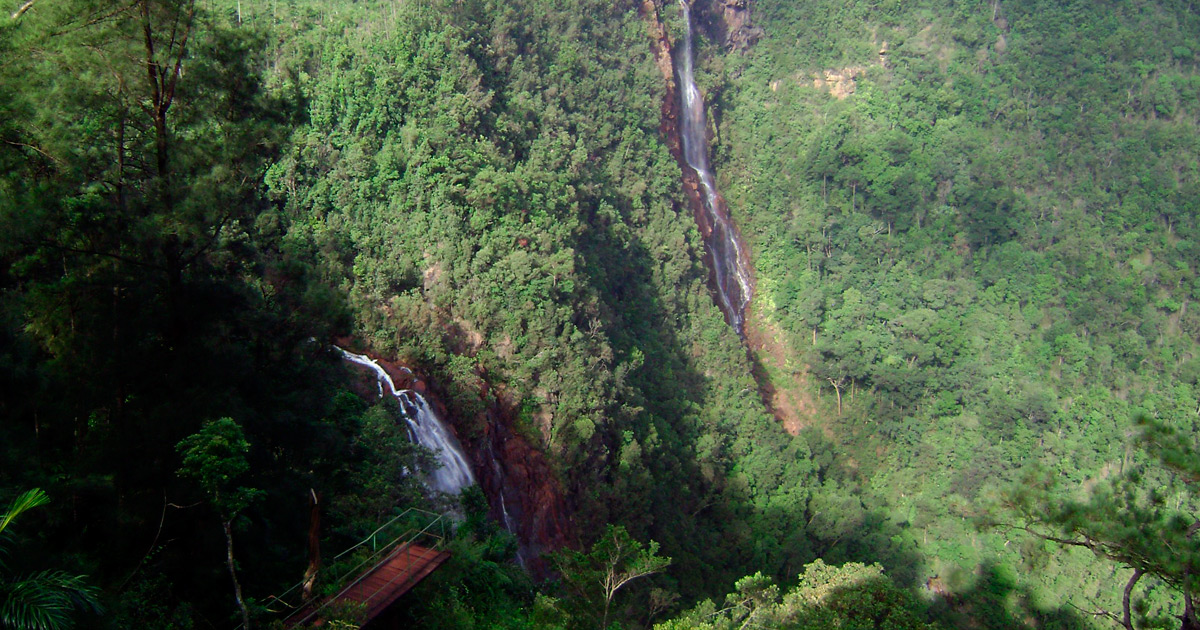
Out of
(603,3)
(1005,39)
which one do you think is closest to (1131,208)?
(1005,39)

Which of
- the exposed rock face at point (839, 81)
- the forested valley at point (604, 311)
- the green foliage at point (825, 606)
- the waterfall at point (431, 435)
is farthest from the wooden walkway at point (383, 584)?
the exposed rock face at point (839, 81)

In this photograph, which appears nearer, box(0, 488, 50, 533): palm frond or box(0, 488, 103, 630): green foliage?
box(0, 488, 50, 533): palm frond

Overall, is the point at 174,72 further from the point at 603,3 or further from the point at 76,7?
the point at 603,3

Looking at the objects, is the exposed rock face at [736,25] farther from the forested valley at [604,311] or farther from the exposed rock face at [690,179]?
the exposed rock face at [690,179]

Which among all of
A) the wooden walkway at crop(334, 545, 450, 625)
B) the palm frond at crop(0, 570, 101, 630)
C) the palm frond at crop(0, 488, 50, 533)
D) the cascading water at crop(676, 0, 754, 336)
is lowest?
the cascading water at crop(676, 0, 754, 336)

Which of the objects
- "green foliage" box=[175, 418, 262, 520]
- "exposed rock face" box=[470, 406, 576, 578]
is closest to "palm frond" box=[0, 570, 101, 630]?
"green foliage" box=[175, 418, 262, 520]

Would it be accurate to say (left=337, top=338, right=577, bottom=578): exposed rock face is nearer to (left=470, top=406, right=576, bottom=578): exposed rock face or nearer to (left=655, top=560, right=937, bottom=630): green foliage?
(left=470, top=406, right=576, bottom=578): exposed rock face

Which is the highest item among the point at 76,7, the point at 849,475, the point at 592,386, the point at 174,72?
the point at 76,7
